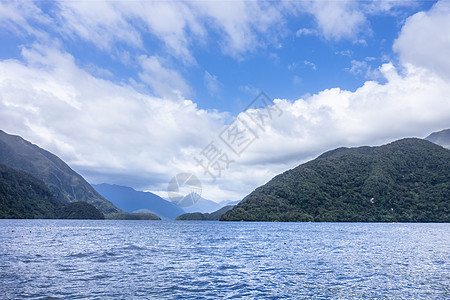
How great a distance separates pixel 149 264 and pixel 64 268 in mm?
12221

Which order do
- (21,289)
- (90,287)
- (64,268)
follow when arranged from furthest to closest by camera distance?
(64,268) < (90,287) < (21,289)

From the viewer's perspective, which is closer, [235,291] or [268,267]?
[235,291]

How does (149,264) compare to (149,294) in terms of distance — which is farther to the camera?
(149,264)

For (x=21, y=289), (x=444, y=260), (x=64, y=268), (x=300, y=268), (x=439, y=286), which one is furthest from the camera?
(x=444, y=260)

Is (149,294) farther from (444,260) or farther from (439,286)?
(444,260)

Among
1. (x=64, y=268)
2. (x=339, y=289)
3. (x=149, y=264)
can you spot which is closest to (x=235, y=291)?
(x=339, y=289)

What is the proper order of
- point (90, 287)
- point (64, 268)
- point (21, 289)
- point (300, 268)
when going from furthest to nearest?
1. point (300, 268)
2. point (64, 268)
3. point (90, 287)
4. point (21, 289)

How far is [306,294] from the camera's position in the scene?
3164cm

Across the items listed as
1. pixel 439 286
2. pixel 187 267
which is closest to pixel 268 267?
pixel 187 267

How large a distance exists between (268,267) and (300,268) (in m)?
4.91

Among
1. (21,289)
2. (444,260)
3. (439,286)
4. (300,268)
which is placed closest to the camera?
(21,289)

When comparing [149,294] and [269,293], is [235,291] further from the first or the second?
[149,294]

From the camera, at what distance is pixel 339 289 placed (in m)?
33.8

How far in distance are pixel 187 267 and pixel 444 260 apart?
45775 millimetres
